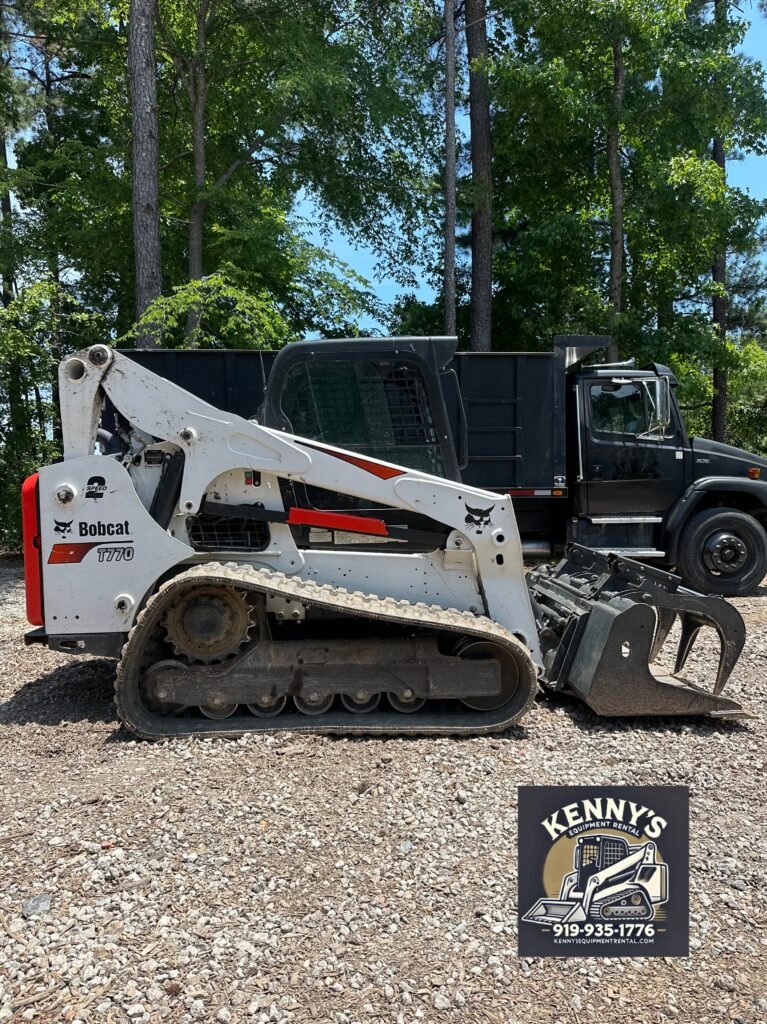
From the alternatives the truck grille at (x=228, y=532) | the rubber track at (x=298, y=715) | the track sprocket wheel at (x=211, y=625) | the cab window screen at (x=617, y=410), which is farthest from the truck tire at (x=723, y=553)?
the track sprocket wheel at (x=211, y=625)

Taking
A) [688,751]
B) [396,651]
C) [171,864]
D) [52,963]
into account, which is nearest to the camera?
[52,963]

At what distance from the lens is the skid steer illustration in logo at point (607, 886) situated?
219 centimetres

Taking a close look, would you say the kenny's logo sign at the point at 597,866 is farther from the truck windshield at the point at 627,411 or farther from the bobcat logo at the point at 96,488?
the truck windshield at the point at 627,411

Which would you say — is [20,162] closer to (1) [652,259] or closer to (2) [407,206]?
(2) [407,206]

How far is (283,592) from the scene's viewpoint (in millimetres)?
4246

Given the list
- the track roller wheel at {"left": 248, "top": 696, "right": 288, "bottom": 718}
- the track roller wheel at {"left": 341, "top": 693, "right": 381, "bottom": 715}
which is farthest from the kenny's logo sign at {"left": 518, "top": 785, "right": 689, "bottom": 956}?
the track roller wheel at {"left": 248, "top": 696, "right": 288, "bottom": 718}

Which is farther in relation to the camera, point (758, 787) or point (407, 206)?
point (407, 206)

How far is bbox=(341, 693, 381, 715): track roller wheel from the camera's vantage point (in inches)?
177

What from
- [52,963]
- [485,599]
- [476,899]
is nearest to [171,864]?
[52,963]

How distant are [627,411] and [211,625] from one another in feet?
20.7

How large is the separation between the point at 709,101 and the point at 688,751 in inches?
503

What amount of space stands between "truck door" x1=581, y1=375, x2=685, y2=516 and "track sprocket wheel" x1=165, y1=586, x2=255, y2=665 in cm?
580

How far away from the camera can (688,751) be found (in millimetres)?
4184

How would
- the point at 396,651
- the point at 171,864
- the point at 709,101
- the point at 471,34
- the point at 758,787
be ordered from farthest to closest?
→ the point at 471,34
the point at 709,101
the point at 396,651
the point at 758,787
the point at 171,864
